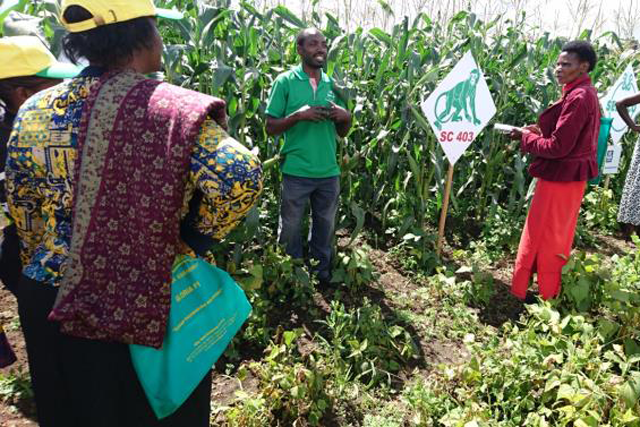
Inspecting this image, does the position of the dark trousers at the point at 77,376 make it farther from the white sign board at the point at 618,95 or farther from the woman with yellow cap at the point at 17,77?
the white sign board at the point at 618,95

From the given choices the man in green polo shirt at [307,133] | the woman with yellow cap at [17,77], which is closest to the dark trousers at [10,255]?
the woman with yellow cap at [17,77]

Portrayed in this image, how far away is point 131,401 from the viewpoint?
1.41 meters

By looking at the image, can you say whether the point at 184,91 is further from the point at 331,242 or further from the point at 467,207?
the point at 467,207

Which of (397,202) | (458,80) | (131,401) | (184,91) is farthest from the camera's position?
(397,202)

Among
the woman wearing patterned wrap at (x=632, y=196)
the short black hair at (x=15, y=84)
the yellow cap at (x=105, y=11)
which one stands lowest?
the woman wearing patterned wrap at (x=632, y=196)

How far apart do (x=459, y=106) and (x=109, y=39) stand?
281 centimetres

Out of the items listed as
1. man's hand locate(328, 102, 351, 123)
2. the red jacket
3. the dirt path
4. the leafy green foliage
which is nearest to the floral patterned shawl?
the dirt path

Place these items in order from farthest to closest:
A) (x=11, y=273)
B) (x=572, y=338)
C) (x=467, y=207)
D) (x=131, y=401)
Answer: (x=467, y=207) < (x=572, y=338) < (x=11, y=273) < (x=131, y=401)

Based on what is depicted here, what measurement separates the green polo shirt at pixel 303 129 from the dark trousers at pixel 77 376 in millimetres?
2019

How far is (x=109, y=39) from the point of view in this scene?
124cm

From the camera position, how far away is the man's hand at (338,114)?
10.3 feet

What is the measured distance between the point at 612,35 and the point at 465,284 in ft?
12.6

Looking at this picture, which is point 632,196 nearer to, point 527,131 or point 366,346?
point 527,131

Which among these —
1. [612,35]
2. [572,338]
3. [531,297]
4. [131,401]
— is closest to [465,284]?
[531,297]
